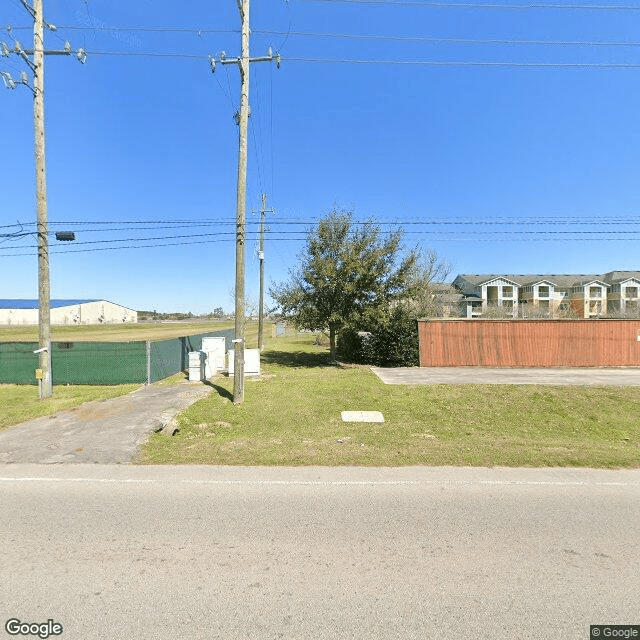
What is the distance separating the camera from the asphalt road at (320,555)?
227cm

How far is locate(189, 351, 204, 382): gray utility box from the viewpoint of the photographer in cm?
1234

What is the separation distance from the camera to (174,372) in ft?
47.6

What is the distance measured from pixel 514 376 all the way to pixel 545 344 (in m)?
4.47

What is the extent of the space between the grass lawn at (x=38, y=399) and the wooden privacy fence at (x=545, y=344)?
1413cm

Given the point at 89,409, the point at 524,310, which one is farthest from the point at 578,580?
the point at 524,310

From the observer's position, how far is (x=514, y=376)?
1342 cm

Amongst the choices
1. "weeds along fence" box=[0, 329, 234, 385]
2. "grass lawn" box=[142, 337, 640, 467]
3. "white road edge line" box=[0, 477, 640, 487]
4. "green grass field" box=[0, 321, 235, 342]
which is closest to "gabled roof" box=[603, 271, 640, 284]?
"grass lawn" box=[142, 337, 640, 467]

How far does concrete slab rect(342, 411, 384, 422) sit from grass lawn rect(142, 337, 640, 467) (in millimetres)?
182

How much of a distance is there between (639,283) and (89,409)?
86783 mm

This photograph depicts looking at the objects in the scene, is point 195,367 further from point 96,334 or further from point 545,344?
point 96,334

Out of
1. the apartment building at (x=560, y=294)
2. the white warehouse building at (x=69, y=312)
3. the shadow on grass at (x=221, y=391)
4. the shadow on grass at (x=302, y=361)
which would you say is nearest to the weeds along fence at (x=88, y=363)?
the shadow on grass at (x=221, y=391)

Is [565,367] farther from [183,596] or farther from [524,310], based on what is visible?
[524,310]

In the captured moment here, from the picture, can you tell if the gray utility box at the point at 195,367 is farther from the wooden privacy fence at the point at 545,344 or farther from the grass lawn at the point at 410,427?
the wooden privacy fence at the point at 545,344

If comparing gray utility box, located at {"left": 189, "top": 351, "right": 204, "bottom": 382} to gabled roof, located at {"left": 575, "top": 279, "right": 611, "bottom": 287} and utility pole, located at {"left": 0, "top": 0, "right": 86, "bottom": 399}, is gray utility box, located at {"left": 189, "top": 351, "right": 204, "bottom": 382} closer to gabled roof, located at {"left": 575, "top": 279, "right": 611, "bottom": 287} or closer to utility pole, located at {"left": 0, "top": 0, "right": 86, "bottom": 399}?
utility pole, located at {"left": 0, "top": 0, "right": 86, "bottom": 399}
